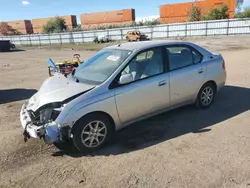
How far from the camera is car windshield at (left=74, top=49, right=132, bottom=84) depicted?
13.7 ft

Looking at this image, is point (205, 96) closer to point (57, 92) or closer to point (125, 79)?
point (125, 79)

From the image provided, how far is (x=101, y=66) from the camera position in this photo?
452cm

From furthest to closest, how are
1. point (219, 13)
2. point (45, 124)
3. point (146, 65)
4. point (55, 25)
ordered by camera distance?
point (55, 25) < point (219, 13) < point (146, 65) < point (45, 124)

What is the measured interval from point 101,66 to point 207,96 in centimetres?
249

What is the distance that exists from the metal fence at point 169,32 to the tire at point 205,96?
31404mm

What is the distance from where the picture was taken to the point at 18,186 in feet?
10.5

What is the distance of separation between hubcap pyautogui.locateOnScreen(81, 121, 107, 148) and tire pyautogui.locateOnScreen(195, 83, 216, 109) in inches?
93.2

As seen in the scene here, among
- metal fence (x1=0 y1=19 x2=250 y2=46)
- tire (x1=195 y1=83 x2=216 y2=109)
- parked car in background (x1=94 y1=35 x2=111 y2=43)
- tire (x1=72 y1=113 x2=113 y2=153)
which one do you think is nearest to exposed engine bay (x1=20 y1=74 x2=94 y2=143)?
tire (x1=72 y1=113 x2=113 y2=153)

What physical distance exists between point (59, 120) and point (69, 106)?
25 cm

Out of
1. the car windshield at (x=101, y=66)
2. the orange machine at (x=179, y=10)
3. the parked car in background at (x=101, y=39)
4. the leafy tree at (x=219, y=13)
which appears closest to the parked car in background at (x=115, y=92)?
the car windshield at (x=101, y=66)

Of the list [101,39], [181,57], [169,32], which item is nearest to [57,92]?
[181,57]

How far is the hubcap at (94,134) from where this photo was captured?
151 inches

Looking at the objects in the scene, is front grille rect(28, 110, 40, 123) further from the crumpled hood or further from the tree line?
the tree line

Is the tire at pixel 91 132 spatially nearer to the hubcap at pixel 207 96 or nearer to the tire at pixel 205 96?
the tire at pixel 205 96
